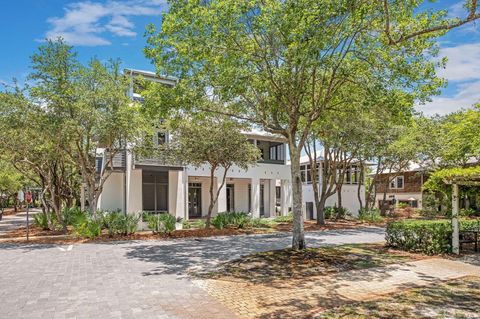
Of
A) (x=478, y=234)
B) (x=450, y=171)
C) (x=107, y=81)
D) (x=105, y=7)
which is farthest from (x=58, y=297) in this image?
(x=478, y=234)

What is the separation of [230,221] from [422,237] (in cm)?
1113

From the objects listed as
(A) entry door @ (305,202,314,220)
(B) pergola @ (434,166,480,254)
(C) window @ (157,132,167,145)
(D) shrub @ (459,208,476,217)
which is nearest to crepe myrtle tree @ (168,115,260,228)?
(C) window @ (157,132,167,145)

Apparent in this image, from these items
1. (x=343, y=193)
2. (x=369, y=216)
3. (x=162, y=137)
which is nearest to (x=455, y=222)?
(x=369, y=216)

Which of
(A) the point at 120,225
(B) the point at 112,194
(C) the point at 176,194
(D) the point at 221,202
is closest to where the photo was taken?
(A) the point at 120,225

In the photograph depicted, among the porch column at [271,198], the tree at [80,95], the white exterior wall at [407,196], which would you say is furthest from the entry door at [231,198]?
the white exterior wall at [407,196]

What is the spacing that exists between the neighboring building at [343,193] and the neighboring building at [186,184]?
6.13ft

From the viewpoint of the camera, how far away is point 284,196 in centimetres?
3128

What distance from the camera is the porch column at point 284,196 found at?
3091cm

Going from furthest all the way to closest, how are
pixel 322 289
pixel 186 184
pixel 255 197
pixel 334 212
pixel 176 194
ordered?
pixel 334 212 < pixel 255 197 < pixel 186 184 < pixel 176 194 < pixel 322 289

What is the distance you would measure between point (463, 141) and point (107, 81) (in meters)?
22.5

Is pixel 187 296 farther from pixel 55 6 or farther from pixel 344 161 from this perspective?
pixel 344 161

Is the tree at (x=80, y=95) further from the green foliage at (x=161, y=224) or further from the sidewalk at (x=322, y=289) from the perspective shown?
the sidewalk at (x=322, y=289)

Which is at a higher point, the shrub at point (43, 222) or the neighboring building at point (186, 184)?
the neighboring building at point (186, 184)

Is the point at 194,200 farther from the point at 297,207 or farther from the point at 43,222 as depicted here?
the point at 297,207
